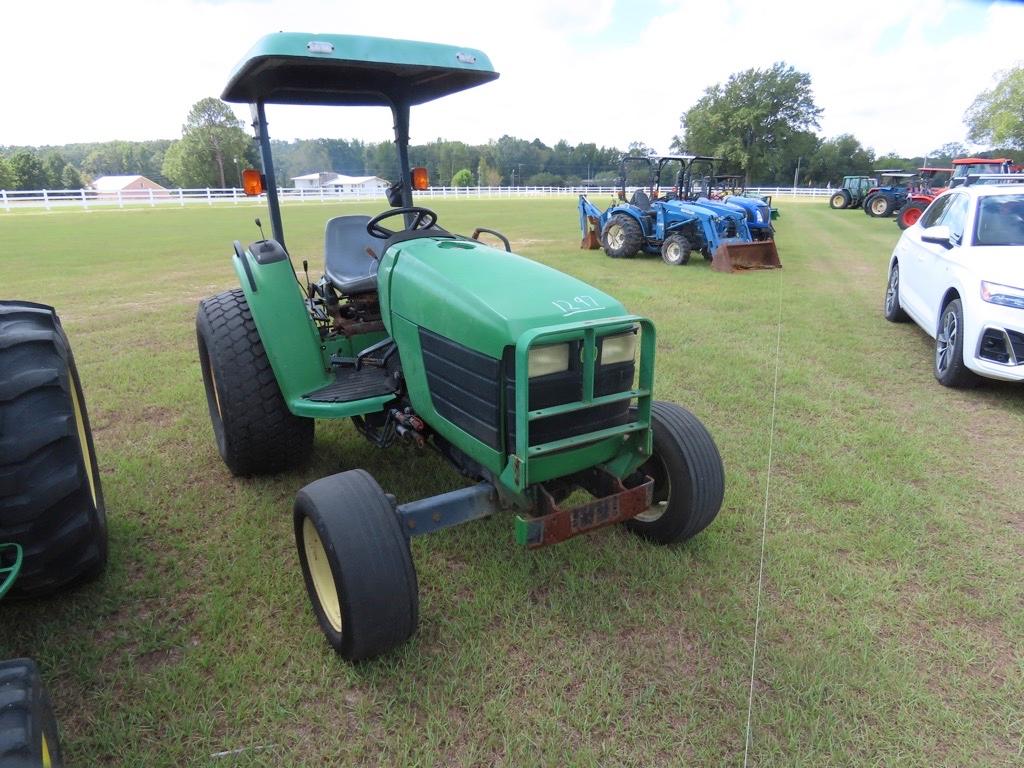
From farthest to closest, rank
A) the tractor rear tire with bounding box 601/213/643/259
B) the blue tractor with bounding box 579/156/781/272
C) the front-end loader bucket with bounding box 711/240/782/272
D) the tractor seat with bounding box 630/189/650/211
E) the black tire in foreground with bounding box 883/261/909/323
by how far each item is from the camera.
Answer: the tractor seat with bounding box 630/189/650/211, the tractor rear tire with bounding box 601/213/643/259, the blue tractor with bounding box 579/156/781/272, the front-end loader bucket with bounding box 711/240/782/272, the black tire in foreground with bounding box 883/261/909/323

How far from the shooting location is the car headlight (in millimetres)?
4605

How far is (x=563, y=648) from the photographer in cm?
244

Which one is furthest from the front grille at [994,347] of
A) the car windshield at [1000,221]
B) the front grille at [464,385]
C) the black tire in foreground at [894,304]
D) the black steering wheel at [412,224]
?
the front grille at [464,385]

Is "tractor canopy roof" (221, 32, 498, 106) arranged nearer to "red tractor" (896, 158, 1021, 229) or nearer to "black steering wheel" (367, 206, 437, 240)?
"black steering wheel" (367, 206, 437, 240)

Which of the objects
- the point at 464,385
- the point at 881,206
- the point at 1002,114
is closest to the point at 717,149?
the point at 1002,114

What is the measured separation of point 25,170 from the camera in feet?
191

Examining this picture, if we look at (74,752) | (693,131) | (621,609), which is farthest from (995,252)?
(693,131)

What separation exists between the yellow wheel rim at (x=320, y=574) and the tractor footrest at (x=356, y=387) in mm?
743

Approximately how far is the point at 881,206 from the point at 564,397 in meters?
29.3

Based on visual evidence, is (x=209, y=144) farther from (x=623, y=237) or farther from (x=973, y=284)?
(x=973, y=284)

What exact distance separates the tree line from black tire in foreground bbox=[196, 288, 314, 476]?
4981cm

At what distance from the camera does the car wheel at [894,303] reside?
24.1 ft

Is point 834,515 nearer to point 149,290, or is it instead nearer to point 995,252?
point 995,252

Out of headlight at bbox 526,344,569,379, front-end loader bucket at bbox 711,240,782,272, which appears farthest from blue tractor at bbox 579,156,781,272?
headlight at bbox 526,344,569,379
